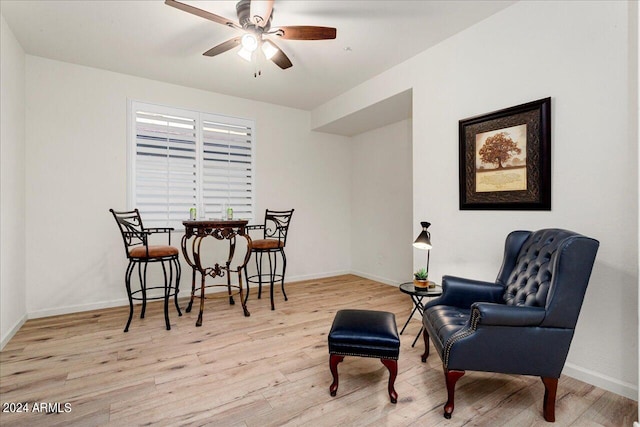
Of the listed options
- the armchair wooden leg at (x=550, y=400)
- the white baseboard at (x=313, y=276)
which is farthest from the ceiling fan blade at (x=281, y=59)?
the white baseboard at (x=313, y=276)

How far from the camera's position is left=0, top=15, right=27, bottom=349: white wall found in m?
2.68

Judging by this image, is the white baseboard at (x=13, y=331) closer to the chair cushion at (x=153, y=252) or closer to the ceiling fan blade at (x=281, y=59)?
the chair cushion at (x=153, y=252)

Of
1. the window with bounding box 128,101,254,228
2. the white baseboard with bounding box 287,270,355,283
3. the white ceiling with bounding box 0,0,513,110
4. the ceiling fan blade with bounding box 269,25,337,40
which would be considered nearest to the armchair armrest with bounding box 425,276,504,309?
the ceiling fan blade with bounding box 269,25,337,40

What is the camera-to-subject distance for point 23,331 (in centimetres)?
300

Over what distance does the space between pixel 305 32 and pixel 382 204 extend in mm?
3129

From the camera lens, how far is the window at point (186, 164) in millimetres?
3920

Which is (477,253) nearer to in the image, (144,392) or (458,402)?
(458,402)

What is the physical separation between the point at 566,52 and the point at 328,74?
7.87 feet

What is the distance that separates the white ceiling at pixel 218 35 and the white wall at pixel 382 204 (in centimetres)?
125

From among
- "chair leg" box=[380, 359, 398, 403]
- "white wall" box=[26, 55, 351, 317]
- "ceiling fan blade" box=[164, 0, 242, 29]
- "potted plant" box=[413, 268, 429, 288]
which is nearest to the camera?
"chair leg" box=[380, 359, 398, 403]

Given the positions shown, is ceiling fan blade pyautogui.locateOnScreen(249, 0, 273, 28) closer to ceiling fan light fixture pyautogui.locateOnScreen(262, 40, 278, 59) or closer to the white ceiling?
ceiling fan light fixture pyautogui.locateOnScreen(262, 40, 278, 59)

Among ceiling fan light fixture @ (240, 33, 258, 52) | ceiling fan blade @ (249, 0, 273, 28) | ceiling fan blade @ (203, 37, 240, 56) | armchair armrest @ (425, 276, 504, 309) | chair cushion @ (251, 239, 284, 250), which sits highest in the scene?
ceiling fan blade @ (249, 0, 273, 28)

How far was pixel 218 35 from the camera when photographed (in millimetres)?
2988

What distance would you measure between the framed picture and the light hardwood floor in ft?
4.39
